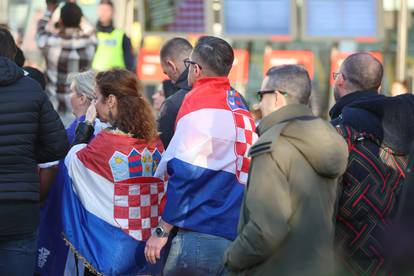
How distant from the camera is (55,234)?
625 centimetres

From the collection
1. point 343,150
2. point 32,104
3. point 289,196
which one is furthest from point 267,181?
point 32,104

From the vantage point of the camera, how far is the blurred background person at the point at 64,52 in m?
9.76

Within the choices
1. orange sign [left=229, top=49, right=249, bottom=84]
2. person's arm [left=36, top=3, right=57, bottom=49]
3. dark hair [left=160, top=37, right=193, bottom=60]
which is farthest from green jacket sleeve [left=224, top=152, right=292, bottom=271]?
orange sign [left=229, top=49, right=249, bottom=84]

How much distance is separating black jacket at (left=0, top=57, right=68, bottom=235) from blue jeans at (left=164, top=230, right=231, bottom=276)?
3.02ft

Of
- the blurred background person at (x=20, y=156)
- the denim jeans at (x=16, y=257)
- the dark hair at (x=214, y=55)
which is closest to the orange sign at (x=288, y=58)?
the dark hair at (x=214, y=55)

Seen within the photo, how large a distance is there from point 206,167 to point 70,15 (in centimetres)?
481

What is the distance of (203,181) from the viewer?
5.32m

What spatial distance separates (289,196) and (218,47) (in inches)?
60.8

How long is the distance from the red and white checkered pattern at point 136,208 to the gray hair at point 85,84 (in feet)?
3.52

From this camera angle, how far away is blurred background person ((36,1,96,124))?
976 cm

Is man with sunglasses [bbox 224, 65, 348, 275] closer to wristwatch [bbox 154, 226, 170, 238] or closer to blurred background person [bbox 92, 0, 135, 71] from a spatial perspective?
wristwatch [bbox 154, 226, 170, 238]

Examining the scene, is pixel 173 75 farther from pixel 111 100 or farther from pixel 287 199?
pixel 287 199

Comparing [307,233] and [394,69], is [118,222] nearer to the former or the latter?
[307,233]

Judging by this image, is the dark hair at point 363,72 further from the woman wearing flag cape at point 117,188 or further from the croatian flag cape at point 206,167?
the woman wearing flag cape at point 117,188
